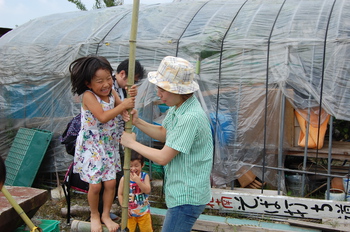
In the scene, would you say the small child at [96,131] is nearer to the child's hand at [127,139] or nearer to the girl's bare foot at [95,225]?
the girl's bare foot at [95,225]

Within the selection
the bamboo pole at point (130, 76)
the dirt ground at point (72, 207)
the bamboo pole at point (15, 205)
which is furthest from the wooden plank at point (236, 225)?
the bamboo pole at point (15, 205)

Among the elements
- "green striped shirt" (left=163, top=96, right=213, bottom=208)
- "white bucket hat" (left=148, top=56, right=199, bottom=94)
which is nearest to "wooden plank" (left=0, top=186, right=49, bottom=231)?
"green striped shirt" (left=163, top=96, right=213, bottom=208)

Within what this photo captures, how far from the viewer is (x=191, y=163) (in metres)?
2.51

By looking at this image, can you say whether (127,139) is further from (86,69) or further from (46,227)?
(46,227)

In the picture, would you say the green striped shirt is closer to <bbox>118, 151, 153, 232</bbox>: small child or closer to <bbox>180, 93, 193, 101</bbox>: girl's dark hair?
<bbox>180, 93, 193, 101</bbox>: girl's dark hair

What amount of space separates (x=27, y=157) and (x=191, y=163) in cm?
473

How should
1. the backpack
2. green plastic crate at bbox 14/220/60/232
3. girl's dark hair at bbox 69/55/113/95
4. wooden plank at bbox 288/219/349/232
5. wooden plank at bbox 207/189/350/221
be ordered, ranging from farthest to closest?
wooden plank at bbox 207/189/350/221, wooden plank at bbox 288/219/349/232, the backpack, green plastic crate at bbox 14/220/60/232, girl's dark hair at bbox 69/55/113/95

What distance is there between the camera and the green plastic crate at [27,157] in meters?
6.30

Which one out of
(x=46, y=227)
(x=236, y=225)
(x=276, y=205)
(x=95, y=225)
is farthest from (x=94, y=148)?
(x=276, y=205)

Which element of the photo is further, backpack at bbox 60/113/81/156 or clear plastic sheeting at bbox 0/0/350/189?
clear plastic sheeting at bbox 0/0/350/189

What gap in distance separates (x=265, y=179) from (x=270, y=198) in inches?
19.9

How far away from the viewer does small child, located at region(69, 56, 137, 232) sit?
3.13 m

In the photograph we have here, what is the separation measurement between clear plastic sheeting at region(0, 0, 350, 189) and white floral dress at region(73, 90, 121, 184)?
226 centimetres

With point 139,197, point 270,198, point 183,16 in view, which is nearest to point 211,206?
point 270,198
